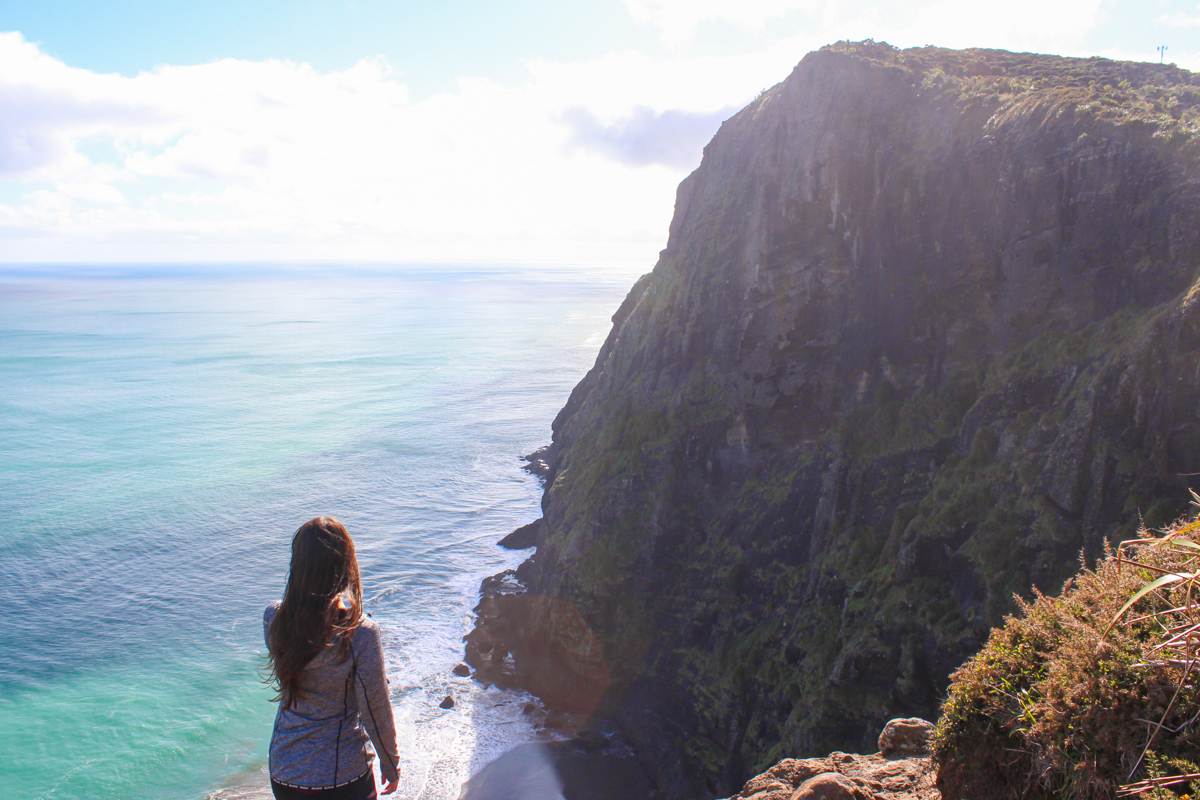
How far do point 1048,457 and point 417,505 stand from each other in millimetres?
50231

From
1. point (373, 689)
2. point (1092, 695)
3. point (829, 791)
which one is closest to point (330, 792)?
point (373, 689)

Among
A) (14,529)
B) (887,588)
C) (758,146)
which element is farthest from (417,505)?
(887,588)

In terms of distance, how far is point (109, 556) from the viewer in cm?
5572

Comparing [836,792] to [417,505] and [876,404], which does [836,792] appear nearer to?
[876,404]

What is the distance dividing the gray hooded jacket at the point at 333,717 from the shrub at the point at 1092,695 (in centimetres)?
505

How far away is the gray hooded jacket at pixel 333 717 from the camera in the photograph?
5.50 meters

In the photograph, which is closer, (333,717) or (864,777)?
(333,717)

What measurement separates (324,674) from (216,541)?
2376 inches

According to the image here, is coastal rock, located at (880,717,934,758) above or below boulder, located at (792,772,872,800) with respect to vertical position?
below

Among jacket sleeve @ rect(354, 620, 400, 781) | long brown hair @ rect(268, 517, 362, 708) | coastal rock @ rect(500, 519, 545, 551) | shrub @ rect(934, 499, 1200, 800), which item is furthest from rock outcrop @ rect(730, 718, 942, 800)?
coastal rock @ rect(500, 519, 545, 551)

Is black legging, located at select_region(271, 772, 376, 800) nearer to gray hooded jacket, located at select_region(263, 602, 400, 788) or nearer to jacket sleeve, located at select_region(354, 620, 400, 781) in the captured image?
gray hooded jacket, located at select_region(263, 602, 400, 788)

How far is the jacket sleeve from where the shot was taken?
5.52 metres

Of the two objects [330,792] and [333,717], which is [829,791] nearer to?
[330,792]

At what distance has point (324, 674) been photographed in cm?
546
